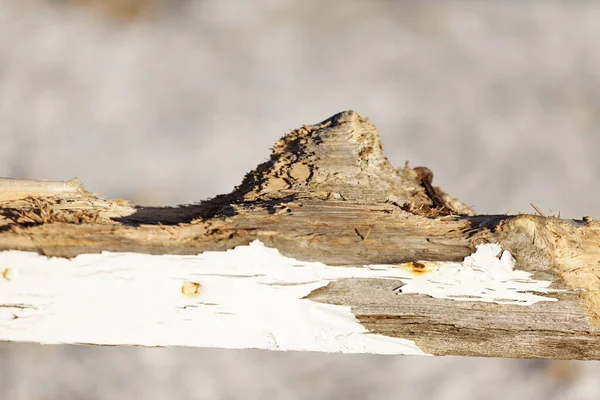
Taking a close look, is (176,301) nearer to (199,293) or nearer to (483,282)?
(199,293)

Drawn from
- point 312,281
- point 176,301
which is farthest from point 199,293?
point 312,281

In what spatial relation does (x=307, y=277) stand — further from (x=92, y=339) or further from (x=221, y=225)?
(x=92, y=339)

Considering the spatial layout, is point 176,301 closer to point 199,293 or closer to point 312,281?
point 199,293

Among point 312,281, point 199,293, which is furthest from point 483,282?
point 199,293

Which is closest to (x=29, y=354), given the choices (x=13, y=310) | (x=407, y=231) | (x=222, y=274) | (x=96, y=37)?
(x=96, y=37)

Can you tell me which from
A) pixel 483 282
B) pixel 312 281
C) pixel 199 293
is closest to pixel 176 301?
pixel 199 293
